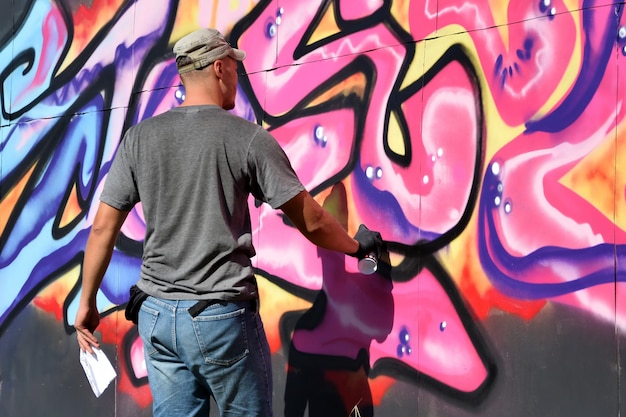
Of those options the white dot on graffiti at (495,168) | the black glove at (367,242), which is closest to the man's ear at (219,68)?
the black glove at (367,242)

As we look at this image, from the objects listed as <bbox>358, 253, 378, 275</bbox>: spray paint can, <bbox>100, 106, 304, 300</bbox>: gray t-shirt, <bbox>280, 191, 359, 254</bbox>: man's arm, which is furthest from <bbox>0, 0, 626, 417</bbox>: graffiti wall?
<bbox>100, 106, 304, 300</bbox>: gray t-shirt

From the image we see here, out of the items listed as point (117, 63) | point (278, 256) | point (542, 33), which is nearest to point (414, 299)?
point (278, 256)

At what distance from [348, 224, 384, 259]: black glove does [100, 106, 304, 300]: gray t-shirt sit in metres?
0.70

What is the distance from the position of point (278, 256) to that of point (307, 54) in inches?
38.8

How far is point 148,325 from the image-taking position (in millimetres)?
3855

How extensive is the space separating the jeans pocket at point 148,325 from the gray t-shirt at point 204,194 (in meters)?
0.07

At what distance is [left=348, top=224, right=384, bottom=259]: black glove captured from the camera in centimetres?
450

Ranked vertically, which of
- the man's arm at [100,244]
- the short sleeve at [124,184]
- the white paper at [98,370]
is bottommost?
the white paper at [98,370]

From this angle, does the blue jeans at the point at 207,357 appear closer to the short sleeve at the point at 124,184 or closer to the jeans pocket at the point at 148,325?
the jeans pocket at the point at 148,325

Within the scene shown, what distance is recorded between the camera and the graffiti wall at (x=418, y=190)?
4281 mm

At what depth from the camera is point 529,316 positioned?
4430mm

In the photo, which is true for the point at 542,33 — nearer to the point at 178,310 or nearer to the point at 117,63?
the point at 178,310

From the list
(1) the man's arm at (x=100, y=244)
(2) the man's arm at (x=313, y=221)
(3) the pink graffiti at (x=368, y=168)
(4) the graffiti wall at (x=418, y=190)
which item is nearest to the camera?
(2) the man's arm at (x=313, y=221)

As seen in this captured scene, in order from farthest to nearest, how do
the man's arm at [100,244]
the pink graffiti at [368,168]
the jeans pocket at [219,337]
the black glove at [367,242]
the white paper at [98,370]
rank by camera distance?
the pink graffiti at [368,168]
the black glove at [367,242]
the white paper at [98,370]
the man's arm at [100,244]
the jeans pocket at [219,337]
